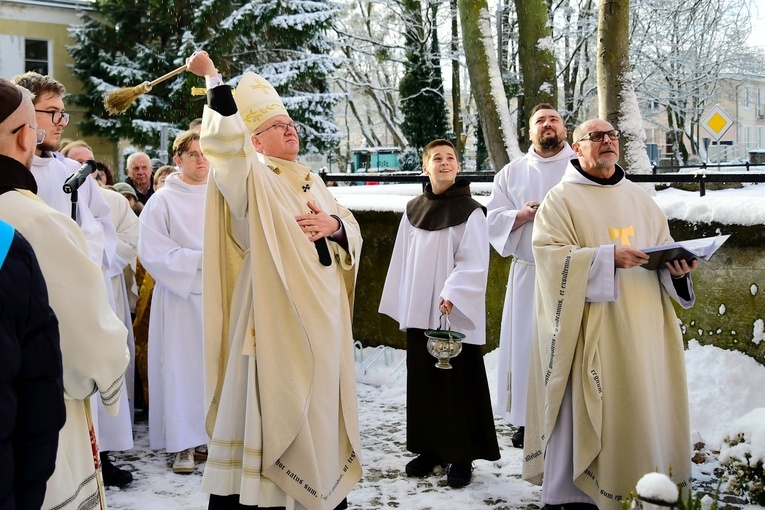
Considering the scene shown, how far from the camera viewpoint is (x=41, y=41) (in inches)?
1288

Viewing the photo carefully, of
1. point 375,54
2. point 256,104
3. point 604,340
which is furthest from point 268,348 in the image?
point 375,54

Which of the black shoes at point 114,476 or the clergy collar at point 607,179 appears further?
the black shoes at point 114,476

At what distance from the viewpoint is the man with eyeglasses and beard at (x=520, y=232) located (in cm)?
648

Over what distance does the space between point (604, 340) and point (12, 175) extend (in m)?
3.24

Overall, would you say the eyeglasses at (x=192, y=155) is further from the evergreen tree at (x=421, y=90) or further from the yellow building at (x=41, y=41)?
the yellow building at (x=41, y=41)

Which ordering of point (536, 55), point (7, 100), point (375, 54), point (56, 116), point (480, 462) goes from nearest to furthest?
point (7, 100) < point (56, 116) < point (480, 462) < point (536, 55) < point (375, 54)

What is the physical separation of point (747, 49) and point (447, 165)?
89.7ft

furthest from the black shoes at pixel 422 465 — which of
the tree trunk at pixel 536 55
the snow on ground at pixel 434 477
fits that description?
the tree trunk at pixel 536 55

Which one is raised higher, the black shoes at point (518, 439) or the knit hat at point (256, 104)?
the knit hat at point (256, 104)

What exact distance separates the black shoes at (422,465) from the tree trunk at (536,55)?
7.23 m

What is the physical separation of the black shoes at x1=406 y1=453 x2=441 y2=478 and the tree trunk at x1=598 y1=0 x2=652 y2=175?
5.00m

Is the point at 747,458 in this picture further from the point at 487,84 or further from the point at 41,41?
the point at 41,41

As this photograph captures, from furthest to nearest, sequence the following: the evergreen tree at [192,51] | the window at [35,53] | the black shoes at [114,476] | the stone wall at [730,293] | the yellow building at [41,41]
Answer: the window at [35,53] → the yellow building at [41,41] → the evergreen tree at [192,51] → the stone wall at [730,293] → the black shoes at [114,476]

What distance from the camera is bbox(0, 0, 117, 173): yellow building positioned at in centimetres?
3219
